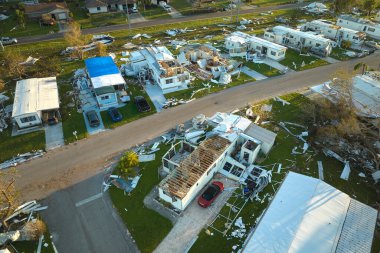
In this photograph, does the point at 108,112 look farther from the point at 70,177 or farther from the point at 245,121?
the point at 245,121

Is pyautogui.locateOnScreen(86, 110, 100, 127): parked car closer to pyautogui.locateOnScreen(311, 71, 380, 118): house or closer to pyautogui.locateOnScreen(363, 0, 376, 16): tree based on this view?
pyautogui.locateOnScreen(311, 71, 380, 118): house

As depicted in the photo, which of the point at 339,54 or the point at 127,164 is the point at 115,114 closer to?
the point at 127,164

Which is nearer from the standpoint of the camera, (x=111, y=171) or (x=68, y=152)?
(x=111, y=171)

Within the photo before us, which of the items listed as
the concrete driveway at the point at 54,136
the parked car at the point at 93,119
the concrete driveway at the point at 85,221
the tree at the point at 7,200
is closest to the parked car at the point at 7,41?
the concrete driveway at the point at 54,136

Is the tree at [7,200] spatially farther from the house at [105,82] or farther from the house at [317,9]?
the house at [317,9]

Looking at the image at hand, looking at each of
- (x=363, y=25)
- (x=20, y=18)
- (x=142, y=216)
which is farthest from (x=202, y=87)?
(x=20, y=18)

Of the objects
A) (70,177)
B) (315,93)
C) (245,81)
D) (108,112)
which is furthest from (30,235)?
(315,93)
